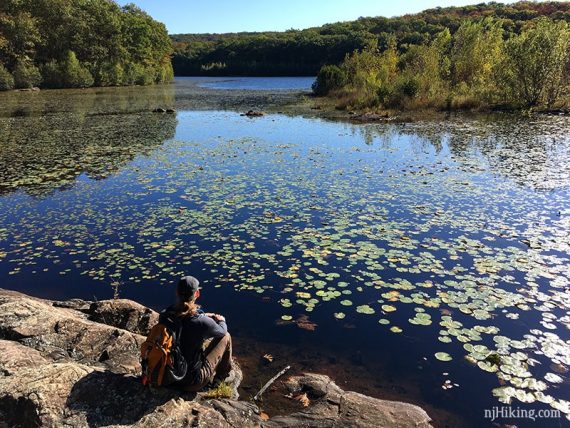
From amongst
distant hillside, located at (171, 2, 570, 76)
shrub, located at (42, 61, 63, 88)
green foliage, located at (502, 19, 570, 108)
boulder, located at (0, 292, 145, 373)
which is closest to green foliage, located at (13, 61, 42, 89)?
shrub, located at (42, 61, 63, 88)

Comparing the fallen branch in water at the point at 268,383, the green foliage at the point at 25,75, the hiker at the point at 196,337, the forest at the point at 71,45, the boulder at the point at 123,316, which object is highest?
the forest at the point at 71,45

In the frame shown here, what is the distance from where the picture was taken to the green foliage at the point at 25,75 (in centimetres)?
7625

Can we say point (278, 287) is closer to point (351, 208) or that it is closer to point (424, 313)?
point (424, 313)

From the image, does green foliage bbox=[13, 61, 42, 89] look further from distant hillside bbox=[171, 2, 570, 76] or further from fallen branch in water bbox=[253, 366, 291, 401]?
fallen branch in water bbox=[253, 366, 291, 401]

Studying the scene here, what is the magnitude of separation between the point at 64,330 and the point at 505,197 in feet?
45.8

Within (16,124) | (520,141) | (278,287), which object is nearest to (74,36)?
(16,124)

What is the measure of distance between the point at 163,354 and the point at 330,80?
5935 centimetres

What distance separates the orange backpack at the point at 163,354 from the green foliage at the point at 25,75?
88894mm

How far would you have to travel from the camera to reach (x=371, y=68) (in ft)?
181

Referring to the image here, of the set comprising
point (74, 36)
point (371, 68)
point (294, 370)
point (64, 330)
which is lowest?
point (294, 370)

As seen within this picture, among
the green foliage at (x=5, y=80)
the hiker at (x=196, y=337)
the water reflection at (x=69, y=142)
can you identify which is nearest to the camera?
the hiker at (x=196, y=337)

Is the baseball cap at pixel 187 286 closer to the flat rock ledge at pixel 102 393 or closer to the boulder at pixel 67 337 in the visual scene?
the flat rock ledge at pixel 102 393

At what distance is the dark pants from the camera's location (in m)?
5.50

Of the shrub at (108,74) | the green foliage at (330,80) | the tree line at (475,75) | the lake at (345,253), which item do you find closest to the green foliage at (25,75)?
the shrub at (108,74)
